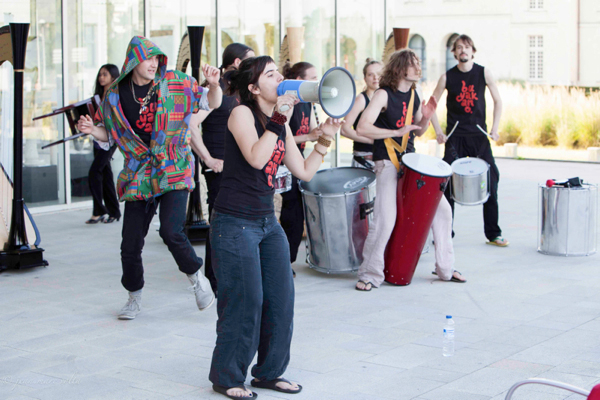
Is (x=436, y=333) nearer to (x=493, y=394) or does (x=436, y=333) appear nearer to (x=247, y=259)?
(x=493, y=394)

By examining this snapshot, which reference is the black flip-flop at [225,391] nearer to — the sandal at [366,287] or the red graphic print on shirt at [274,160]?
the red graphic print on shirt at [274,160]

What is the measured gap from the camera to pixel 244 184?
3.82m

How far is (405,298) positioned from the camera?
19.2 feet

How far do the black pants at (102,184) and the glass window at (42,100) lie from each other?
1119 mm

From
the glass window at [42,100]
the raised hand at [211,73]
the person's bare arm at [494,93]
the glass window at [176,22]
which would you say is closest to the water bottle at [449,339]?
the raised hand at [211,73]

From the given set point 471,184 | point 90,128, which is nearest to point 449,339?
point 90,128

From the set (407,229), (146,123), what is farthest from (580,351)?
(146,123)

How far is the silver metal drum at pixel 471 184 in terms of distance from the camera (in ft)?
24.2

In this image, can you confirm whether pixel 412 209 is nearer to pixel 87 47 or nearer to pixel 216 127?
pixel 216 127

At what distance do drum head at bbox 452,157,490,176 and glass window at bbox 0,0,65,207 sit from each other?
543 cm

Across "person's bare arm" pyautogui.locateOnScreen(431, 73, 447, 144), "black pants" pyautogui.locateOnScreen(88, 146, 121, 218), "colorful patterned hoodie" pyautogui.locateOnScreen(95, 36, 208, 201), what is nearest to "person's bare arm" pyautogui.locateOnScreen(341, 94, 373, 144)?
"person's bare arm" pyautogui.locateOnScreen(431, 73, 447, 144)

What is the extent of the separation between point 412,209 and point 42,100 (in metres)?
6.13

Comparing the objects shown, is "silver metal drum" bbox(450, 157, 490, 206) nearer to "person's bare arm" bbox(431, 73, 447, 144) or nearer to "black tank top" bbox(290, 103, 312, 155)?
"person's bare arm" bbox(431, 73, 447, 144)

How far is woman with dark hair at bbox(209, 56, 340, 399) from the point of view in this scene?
376cm
